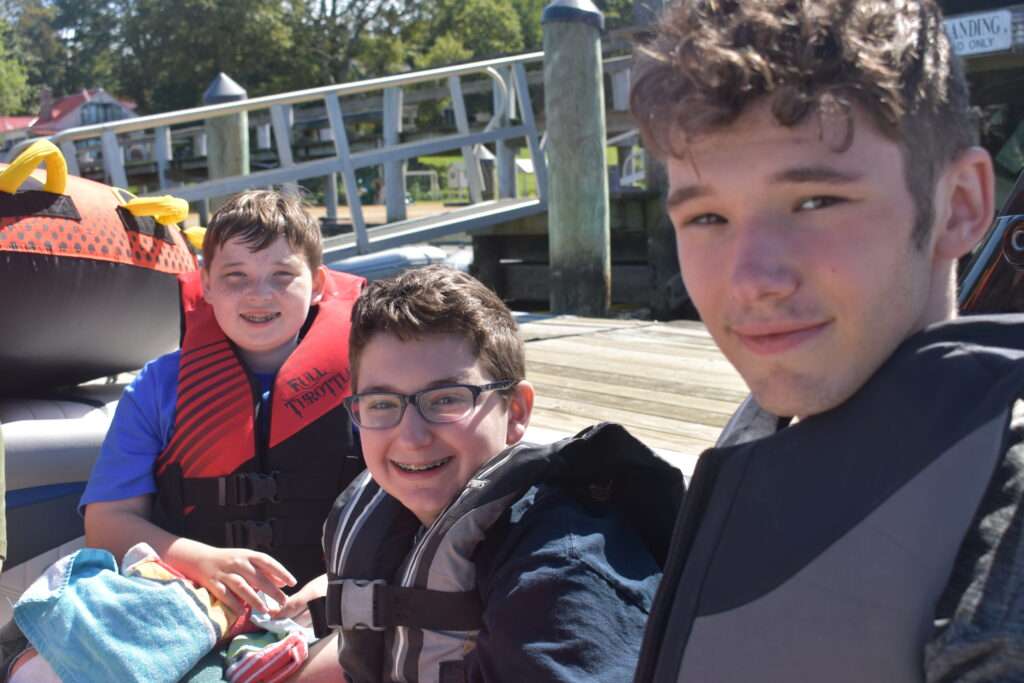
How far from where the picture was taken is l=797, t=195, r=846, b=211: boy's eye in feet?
3.18

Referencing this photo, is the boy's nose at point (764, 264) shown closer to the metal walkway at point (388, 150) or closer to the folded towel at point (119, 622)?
the folded towel at point (119, 622)

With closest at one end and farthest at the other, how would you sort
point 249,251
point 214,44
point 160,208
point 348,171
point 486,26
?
point 249,251 → point 160,208 → point 348,171 → point 214,44 → point 486,26

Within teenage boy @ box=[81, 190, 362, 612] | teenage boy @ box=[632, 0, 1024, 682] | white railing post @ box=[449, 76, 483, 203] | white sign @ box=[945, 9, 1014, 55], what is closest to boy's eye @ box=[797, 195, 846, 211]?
teenage boy @ box=[632, 0, 1024, 682]

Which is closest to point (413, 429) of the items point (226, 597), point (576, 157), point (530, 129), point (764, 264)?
point (226, 597)

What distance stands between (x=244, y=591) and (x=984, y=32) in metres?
7.22

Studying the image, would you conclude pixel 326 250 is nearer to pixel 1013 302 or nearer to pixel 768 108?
pixel 1013 302

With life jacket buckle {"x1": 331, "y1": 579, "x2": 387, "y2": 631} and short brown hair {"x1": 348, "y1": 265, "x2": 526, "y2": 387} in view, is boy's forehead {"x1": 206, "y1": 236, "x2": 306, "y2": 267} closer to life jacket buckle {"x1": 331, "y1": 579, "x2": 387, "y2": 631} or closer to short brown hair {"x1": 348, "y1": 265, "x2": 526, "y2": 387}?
short brown hair {"x1": 348, "y1": 265, "x2": 526, "y2": 387}

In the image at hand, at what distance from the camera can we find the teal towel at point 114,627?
209cm

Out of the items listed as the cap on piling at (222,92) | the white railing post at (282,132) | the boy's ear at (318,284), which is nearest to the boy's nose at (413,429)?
the boy's ear at (318,284)

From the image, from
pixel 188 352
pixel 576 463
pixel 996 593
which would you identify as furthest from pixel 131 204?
pixel 996 593

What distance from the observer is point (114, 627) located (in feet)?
6.98

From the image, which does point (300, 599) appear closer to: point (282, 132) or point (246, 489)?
point (246, 489)

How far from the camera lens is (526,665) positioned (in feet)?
4.76

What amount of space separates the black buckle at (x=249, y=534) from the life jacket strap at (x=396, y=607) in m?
0.61
